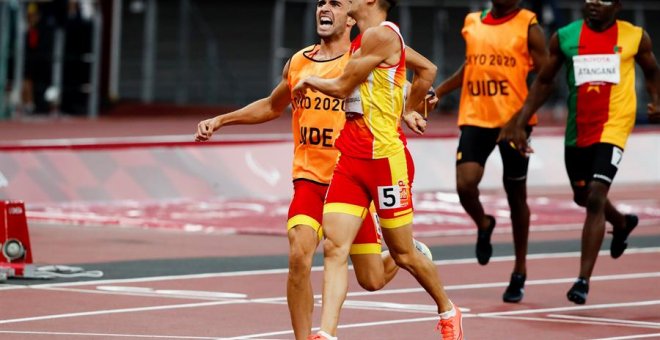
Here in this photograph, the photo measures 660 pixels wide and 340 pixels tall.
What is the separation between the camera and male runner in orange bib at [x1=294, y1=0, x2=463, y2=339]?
31.4 ft

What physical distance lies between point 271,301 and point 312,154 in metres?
2.82

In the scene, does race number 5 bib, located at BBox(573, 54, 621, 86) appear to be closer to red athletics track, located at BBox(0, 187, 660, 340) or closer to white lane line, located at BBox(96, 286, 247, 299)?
red athletics track, located at BBox(0, 187, 660, 340)

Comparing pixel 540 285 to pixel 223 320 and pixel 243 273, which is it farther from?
pixel 223 320

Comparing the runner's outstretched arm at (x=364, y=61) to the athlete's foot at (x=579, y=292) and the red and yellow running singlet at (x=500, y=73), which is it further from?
the red and yellow running singlet at (x=500, y=73)

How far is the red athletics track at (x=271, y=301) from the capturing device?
11.2 metres

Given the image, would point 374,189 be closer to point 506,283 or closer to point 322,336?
point 322,336

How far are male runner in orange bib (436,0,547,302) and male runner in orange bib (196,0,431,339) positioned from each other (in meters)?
2.93

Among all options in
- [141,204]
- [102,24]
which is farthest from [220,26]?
[141,204]

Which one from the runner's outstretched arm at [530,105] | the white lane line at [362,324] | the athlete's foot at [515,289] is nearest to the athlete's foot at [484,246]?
the athlete's foot at [515,289]

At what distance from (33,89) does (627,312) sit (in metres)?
21.4

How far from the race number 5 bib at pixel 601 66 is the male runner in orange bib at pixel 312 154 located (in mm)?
3124

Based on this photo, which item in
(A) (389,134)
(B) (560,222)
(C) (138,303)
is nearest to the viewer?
(A) (389,134)

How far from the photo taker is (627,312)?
40.9 feet

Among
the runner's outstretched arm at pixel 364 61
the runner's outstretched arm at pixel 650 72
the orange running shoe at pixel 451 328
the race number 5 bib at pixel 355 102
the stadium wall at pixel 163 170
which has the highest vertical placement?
the runner's outstretched arm at pixel 364 61
